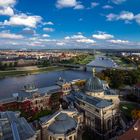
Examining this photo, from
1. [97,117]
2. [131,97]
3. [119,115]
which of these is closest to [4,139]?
[97,117]

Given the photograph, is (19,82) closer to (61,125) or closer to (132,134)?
(61,125)

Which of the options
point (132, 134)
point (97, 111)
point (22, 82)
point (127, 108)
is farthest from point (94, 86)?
point (22, 82)

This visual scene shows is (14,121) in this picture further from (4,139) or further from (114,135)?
(114,135)

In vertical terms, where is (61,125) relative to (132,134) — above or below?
below

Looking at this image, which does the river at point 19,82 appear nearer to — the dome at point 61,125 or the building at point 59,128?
the building at point 59,128

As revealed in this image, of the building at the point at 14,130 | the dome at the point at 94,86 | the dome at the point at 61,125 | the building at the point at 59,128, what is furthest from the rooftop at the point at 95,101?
the building at the point at 14,130

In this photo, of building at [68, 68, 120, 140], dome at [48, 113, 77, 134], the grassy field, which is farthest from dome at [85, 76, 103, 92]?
dome at [48, 113, 77, 134]
